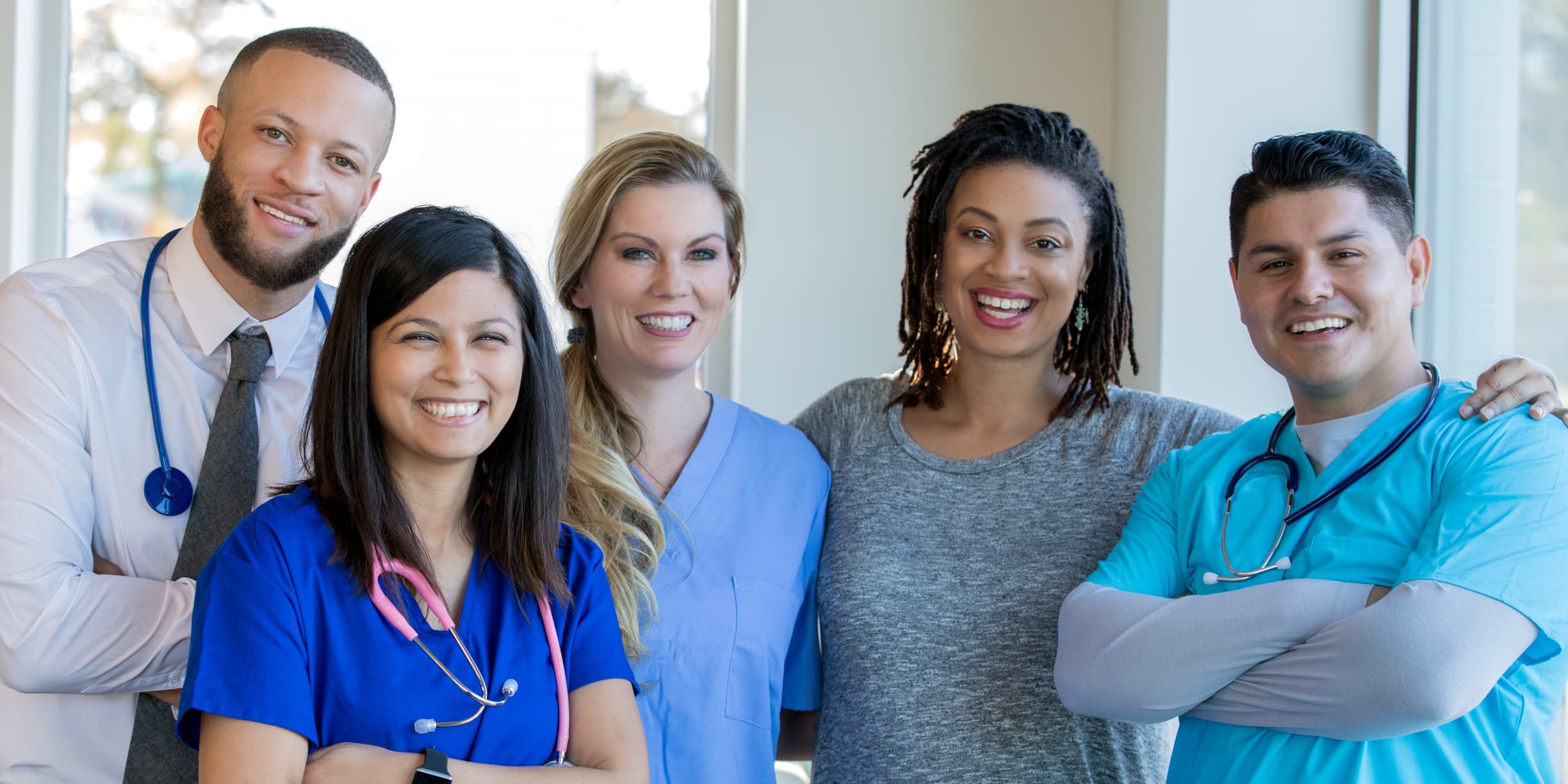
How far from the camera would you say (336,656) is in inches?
48.7

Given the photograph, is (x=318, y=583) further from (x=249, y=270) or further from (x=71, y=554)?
(x=249, y=270)

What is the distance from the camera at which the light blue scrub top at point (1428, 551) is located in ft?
4.06

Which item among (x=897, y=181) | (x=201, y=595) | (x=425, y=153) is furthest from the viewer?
(x=425, y=153)

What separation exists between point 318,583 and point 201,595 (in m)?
0.11

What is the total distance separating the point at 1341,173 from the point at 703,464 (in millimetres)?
922

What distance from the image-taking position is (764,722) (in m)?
1.73

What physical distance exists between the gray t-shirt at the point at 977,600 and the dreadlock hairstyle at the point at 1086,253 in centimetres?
9

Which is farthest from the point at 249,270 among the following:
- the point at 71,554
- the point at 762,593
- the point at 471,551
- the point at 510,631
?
the point at 762,593

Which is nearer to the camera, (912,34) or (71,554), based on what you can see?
(71,554)

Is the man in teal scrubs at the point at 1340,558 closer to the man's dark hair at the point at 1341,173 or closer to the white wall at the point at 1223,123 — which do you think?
the man's dark hair at the point at 1341,173

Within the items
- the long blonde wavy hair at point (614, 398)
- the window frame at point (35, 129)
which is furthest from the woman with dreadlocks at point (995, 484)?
the window frame at point (35, 129)

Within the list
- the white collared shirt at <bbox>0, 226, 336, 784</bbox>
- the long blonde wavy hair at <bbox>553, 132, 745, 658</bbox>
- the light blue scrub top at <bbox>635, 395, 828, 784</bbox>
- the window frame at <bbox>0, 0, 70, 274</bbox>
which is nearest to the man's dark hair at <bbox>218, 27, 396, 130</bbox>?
the white collared shirt at <bbox>0, 226, 336, 784</bbox>

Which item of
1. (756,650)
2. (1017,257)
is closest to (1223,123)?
(1017,257)

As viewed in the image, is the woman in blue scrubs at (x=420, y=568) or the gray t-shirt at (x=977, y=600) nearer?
the woman in blue scrubs at (x=420, y=568)
